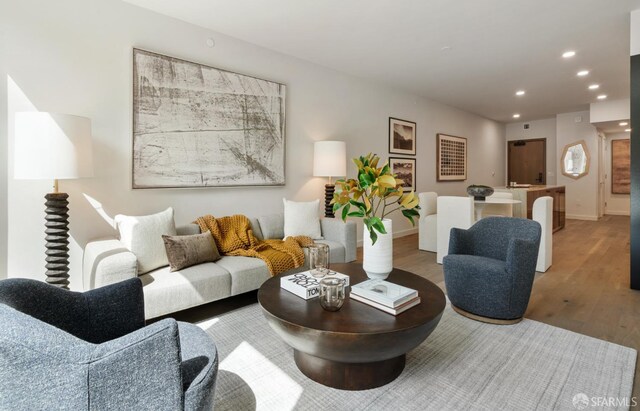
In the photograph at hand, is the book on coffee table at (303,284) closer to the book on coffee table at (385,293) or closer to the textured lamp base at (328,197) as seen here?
the book on coffee table at (385,293)

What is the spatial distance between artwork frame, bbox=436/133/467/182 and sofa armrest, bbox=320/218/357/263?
412cm

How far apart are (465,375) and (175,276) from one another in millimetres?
2109

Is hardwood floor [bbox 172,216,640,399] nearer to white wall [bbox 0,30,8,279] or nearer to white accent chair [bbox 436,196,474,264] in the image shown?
white accent chair [bbox 436,196,474,264]

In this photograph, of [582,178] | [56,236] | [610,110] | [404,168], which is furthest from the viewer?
[582,178]

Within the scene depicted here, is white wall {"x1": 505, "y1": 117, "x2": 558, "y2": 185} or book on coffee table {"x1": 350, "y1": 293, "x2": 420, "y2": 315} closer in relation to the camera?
book on coffee table {"x1": 350, "y1": 293, "x2": 420, "y2": 315}

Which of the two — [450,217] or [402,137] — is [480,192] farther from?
[402,137]

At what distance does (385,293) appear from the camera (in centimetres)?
182

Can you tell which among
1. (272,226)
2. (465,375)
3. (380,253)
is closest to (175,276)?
(272,226)

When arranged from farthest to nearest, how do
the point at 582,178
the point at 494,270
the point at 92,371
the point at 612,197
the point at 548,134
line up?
the point at 612,197 → the point at 548,134 → the point at 582,178 → the point at 494,270 → the point at 92,371

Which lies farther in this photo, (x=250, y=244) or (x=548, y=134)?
(x=548, y=134)

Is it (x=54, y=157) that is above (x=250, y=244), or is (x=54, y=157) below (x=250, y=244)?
above

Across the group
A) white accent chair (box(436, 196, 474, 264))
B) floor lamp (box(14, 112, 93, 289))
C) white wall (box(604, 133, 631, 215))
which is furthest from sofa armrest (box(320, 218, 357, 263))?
white wall (box(604, 133, 631, 215))

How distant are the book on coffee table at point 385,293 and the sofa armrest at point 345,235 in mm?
1570

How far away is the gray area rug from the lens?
168cm
